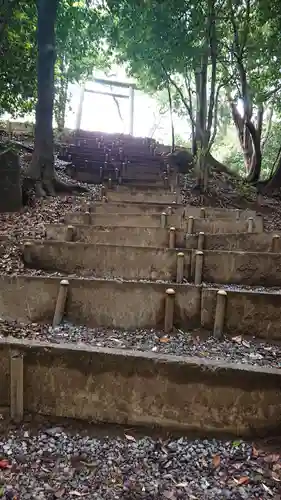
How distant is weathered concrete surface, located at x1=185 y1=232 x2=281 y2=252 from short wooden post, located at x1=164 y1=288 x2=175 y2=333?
2.14 metres

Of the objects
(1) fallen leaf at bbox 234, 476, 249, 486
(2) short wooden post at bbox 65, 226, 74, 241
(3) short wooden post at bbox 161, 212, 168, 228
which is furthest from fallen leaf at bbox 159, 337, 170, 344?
(3) short wooden post at bbox 161, 212, 168, 228

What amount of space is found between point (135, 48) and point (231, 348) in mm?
12861

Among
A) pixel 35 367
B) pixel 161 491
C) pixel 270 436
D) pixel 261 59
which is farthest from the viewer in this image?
pixel 261 59

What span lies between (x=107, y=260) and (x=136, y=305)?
125 cm

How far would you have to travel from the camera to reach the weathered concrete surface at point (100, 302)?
14.0ft

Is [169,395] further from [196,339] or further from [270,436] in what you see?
[196,339]

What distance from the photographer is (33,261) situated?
18.2 feet

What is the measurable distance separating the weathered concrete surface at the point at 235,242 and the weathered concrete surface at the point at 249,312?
2048 mm

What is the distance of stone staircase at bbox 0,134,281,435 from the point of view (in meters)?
2.83

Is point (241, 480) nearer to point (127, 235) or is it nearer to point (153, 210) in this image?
point (127, 235)

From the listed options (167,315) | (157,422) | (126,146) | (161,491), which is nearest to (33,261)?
(167,315)

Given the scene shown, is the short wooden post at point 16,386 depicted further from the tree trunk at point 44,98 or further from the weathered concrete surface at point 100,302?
the tree trunk at point 44,98

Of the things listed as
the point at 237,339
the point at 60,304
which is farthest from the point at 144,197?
the point at 237,339

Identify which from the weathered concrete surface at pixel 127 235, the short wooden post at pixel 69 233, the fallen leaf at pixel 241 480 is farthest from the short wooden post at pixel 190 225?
the fallen leaf at pixel 241 480
